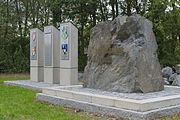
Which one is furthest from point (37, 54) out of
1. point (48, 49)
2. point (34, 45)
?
point (48, 49)

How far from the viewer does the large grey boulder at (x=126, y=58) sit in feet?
26.7

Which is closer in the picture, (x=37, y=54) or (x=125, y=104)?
A: (x=125, y=104)

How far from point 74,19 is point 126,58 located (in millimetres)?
16697

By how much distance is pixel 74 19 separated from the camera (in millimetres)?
24422

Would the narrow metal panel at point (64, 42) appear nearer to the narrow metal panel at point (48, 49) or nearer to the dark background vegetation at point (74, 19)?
the narrow metal panel at point (48, 49)

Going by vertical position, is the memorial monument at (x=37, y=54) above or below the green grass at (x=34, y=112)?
above

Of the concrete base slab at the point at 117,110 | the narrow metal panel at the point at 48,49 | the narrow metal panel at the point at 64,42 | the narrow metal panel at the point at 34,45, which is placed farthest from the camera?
the narrow metal panel at the point at 34,45

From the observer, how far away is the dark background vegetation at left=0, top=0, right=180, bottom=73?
19922 mm

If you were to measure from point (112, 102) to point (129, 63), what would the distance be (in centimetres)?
191

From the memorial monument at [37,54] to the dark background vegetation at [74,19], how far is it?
775cm

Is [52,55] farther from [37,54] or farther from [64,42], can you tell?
[37,54]

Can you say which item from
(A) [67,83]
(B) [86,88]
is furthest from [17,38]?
(B) [86,88]

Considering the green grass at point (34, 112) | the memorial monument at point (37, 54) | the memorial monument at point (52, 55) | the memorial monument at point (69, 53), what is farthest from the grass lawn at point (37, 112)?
the memorial monument at point (37, 54)

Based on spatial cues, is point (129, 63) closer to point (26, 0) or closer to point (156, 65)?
point (156, 65)
